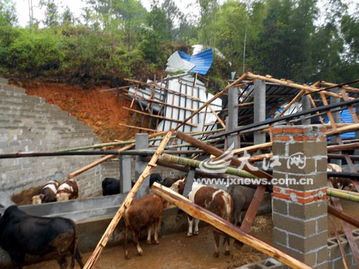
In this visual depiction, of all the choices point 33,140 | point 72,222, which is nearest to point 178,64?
point 33,140

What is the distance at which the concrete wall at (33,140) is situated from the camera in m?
7.19

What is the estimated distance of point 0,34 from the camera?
10.8 m

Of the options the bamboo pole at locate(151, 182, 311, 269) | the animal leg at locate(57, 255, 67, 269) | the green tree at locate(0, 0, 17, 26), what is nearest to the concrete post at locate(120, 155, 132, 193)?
the animal leg at locate(57, 255, 67, 269)

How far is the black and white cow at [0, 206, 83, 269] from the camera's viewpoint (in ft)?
12.3

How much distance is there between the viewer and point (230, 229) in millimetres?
2240

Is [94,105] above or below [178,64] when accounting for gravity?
below

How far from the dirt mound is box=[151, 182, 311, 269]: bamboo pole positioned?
1083 cm

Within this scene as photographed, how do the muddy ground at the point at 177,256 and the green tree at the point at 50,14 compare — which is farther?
the green tree at the point at 50,14

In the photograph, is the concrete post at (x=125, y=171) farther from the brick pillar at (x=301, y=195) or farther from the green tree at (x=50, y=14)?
the green tree at (x=50, y=14)

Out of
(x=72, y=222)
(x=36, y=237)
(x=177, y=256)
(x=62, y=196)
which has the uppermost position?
(x=72, y=222)

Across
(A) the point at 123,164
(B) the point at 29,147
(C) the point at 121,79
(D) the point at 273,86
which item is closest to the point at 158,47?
(C) the point at 121,79

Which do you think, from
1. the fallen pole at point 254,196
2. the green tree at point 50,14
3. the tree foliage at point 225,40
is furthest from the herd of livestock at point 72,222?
the green tree at point 50,14

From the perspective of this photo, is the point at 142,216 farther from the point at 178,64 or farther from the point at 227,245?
the point at 178,64

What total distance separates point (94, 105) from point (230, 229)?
477 inches
